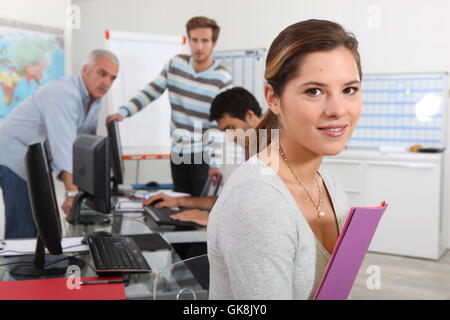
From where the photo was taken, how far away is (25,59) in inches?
143

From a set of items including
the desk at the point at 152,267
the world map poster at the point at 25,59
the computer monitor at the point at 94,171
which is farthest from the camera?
the world map poster at the point at 25,59

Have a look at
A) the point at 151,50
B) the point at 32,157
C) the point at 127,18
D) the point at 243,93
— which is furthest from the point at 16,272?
the point at 127,18

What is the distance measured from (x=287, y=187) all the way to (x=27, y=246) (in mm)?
1171

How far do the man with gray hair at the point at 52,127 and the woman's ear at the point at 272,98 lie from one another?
75.0 inches

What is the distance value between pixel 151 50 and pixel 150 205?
202cm

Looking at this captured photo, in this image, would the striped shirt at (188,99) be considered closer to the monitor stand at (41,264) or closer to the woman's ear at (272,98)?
the monitor stand at (41,264)

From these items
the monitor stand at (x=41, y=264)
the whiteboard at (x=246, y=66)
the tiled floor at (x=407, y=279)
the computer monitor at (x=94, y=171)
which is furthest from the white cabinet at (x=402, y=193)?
the monitor stand at (x=41, y=264)

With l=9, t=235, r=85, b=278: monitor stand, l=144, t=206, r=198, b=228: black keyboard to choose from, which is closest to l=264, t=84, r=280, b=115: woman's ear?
l=9, t=235, r=85, b=278: monitor stand

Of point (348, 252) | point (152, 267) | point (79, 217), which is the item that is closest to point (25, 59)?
point (79, 217)

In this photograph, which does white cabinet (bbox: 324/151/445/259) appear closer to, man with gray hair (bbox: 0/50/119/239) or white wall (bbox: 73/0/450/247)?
white wall (bbox: 73/0/450/247)

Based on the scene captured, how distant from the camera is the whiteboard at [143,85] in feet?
12.5

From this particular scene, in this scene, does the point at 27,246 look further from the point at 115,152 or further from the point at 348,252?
the point at 348,252

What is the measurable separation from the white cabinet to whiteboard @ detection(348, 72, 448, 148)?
11.0 inches

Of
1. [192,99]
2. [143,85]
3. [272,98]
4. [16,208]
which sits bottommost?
[16,208]
